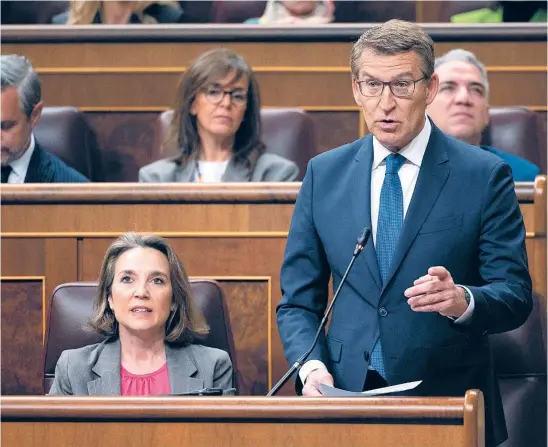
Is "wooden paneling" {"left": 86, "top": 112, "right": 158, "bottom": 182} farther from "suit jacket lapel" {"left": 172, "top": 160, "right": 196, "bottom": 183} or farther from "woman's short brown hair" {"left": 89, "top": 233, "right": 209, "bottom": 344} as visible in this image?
"woman's short brown hair" {"left": 89, "top": 233, "right": 209, "bottom": 344}

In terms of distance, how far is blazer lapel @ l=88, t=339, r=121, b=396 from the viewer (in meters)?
1.33

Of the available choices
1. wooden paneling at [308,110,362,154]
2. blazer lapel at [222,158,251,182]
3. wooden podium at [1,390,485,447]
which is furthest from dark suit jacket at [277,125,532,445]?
wooden paneling at [308,110,362,154]

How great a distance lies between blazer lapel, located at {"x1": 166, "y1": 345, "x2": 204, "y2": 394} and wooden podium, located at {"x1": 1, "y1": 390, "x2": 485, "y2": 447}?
1.17 ft

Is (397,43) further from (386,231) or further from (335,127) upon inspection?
(335,127)

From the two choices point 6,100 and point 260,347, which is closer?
point 260,347

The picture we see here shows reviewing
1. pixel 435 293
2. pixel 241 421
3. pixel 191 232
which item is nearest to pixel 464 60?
pixel 191 232

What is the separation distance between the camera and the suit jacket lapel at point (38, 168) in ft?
5.79

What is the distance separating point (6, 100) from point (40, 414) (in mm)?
904

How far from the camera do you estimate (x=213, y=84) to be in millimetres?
1840

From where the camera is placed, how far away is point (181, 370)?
4.37 ft

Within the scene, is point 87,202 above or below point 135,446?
above

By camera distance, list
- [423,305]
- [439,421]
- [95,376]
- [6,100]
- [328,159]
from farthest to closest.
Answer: [6,100] → [95,376] → [328,159] → [423,305] → [439,421]

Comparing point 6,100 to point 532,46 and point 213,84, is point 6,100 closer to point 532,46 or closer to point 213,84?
point 213,84

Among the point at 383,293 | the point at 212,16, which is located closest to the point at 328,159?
the point at 383,293
